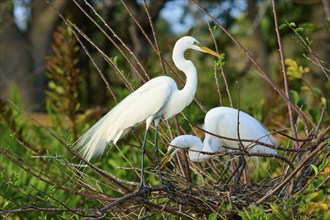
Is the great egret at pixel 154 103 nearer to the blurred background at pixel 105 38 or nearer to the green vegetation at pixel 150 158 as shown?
the green vegetation at pixel 150 158

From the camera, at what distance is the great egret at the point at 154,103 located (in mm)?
2828

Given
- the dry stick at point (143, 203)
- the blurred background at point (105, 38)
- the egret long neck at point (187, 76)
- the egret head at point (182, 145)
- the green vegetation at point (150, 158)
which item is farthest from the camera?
the blurred background at point (105, 38)

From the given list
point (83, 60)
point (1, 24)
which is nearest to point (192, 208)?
point (1, 24)

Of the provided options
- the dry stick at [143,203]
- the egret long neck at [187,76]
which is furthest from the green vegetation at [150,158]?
the egret long neck at [187,76]

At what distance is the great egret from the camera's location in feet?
9.28

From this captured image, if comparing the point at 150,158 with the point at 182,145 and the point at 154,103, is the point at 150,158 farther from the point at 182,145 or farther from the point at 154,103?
the point at 154,103

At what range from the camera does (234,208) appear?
2.83 m

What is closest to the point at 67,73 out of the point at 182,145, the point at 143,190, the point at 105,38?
the point at 182,145

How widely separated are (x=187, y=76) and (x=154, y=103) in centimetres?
16

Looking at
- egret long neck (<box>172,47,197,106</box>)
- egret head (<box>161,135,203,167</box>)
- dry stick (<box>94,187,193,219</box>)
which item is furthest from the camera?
egret head (<box>161,135,203,167</box>)

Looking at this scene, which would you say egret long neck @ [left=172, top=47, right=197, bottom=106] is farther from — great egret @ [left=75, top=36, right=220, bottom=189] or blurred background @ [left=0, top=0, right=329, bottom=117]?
blurred background @ [left=0, top=0, right=329, bottom=117]

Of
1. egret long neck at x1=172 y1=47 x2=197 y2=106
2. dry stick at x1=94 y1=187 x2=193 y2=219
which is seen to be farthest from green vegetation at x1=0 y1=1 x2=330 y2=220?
egret long neck at x1=172 y1=47 x2=197 y2=106

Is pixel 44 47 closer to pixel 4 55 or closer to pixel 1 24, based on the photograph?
pixel 4 55

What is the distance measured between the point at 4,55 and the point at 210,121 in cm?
908
